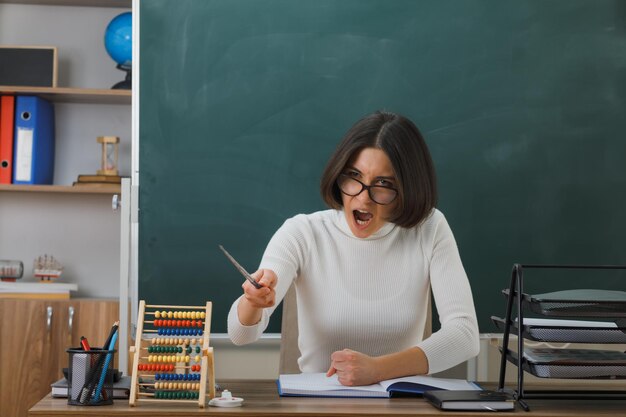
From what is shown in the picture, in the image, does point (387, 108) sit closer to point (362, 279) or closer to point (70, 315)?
point (362, 279)

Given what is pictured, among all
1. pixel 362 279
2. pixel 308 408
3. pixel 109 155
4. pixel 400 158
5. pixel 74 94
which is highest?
pixel 74 94

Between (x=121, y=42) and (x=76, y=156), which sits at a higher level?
(x=121, y=42)

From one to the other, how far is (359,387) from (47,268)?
2.16 m

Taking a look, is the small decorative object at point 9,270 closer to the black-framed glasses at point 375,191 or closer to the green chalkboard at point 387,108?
the green chalkboard at point 387,108

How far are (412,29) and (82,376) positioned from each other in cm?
188

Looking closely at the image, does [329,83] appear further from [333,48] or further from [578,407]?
[578,407]

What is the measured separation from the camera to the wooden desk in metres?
1.49

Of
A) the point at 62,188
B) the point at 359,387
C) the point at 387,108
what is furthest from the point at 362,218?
the point at 62,188

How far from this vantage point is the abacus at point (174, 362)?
160 centimetres

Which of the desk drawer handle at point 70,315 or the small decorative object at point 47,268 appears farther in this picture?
the small decorative object at point 47,268

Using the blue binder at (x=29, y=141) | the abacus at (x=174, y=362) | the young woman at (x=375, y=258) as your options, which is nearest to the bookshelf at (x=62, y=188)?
the blue binder at (x=29, y=141)

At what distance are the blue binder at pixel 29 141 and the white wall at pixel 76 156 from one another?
169 mm

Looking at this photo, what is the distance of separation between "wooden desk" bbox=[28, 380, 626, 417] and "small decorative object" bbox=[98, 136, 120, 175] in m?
1.91

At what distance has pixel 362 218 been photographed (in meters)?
2.20
